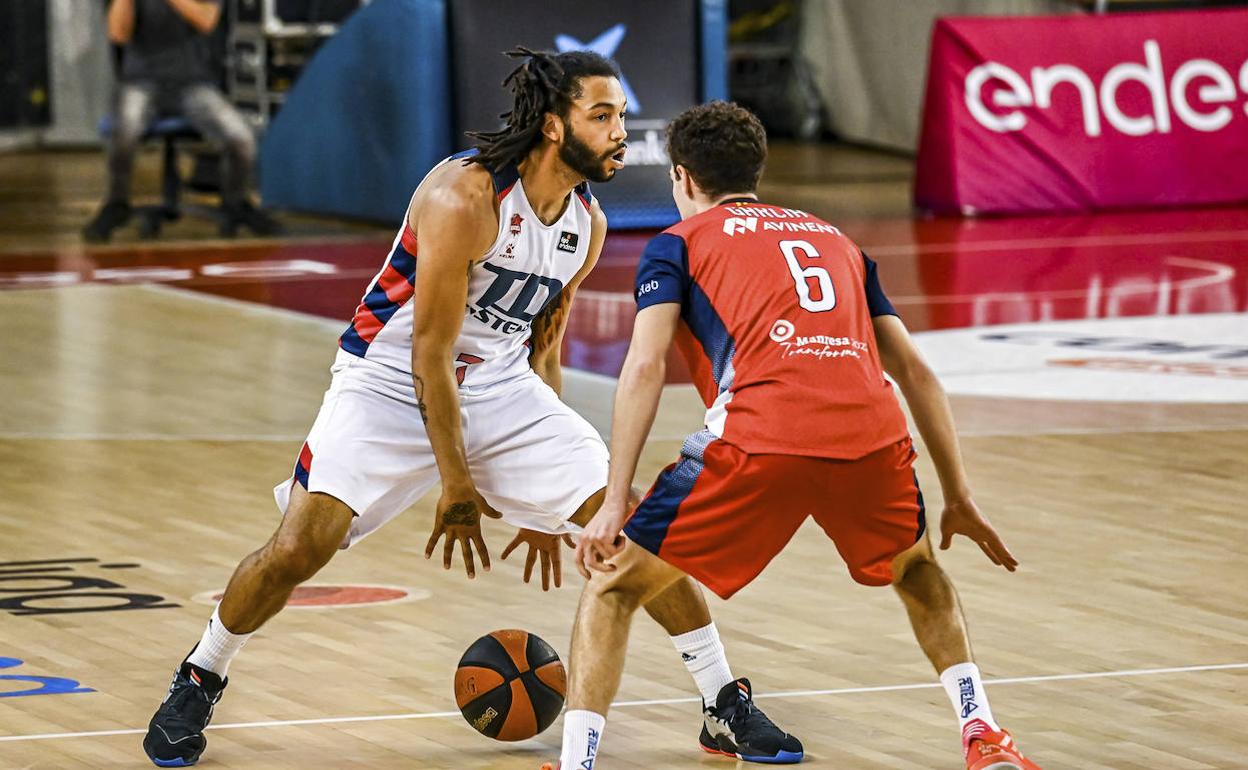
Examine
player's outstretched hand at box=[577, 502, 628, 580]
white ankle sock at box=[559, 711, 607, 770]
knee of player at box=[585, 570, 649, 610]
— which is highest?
player's outstretched hand at box=[577, 502, 628, 580]

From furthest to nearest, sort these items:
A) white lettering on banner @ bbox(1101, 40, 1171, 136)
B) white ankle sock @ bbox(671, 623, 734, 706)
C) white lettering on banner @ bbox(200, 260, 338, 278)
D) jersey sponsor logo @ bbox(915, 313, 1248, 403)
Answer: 1. white lettering on banner @ bbox(1101, 40, 1171, 136)
2. white lettering on banner @ bbox(200, 260, 338, 278)
3. jersey sponsor logo @ bbox(915, 313, 1248, 403)
4. white ankle sock @ bbox(671, 623, 734, 706)

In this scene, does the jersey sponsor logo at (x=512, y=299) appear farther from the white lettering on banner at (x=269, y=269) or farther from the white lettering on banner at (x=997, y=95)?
the white lettering on banner at (x=997, y=95)

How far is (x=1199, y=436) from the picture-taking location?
9.78 meters

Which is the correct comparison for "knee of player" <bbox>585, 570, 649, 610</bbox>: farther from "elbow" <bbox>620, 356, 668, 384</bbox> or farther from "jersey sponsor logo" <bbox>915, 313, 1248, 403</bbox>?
"jersey sponsor logo" <bbox>915, 313, 1248, 403</bbox>

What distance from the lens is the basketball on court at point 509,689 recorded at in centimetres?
550

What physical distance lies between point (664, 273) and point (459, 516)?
849 mm

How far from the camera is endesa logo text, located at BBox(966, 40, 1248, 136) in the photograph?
717 inches

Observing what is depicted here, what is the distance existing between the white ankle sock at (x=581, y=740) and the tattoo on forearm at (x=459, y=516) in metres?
0.67

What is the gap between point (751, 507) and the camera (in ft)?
15.8

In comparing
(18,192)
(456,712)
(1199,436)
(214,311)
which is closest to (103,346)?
(214,311)

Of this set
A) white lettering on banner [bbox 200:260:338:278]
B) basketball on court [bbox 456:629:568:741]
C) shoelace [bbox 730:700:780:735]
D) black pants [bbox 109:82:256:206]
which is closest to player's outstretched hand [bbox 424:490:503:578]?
basketball on court [bbox 456:629:568:741]

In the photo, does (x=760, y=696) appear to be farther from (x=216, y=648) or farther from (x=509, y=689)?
(x=216, y=648)

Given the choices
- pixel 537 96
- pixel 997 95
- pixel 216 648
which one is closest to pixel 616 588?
pixel 216 648

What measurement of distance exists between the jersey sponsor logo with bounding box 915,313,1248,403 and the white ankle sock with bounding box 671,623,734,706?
557 cm
